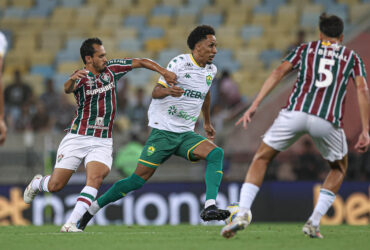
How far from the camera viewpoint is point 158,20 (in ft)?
61.9

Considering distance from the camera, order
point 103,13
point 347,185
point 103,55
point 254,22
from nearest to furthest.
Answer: point 103,55, point 347,185, point 254,22, point 103,13

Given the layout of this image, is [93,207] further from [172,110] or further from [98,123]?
[172,110]

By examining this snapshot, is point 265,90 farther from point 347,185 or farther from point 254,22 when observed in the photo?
point 254,22

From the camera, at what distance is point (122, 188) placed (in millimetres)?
8219

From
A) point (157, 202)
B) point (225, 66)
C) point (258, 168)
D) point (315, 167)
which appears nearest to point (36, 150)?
point (157, 202)

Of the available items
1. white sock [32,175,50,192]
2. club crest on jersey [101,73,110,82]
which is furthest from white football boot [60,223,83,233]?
club crest on jersey [101,73,110,82]

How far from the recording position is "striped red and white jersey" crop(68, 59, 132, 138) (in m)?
8.20

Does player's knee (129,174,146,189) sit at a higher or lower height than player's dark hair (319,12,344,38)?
lower

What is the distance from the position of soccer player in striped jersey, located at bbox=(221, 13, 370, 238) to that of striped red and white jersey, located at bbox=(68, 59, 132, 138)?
2176 mm

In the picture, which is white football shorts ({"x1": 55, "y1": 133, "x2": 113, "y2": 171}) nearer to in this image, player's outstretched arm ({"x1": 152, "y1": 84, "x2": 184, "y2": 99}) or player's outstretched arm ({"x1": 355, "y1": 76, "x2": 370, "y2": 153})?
player's outstretched arm ({"x1": 152, "y1": 84, "x2": 184, "y2": 99})

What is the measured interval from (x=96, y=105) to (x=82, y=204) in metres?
1.09

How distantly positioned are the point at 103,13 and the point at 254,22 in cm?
403

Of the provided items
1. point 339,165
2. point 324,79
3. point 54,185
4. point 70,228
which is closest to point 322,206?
point 339,165

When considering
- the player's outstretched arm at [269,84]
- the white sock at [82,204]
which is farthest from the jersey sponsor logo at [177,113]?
the player's outstretched arm at [269,84]
